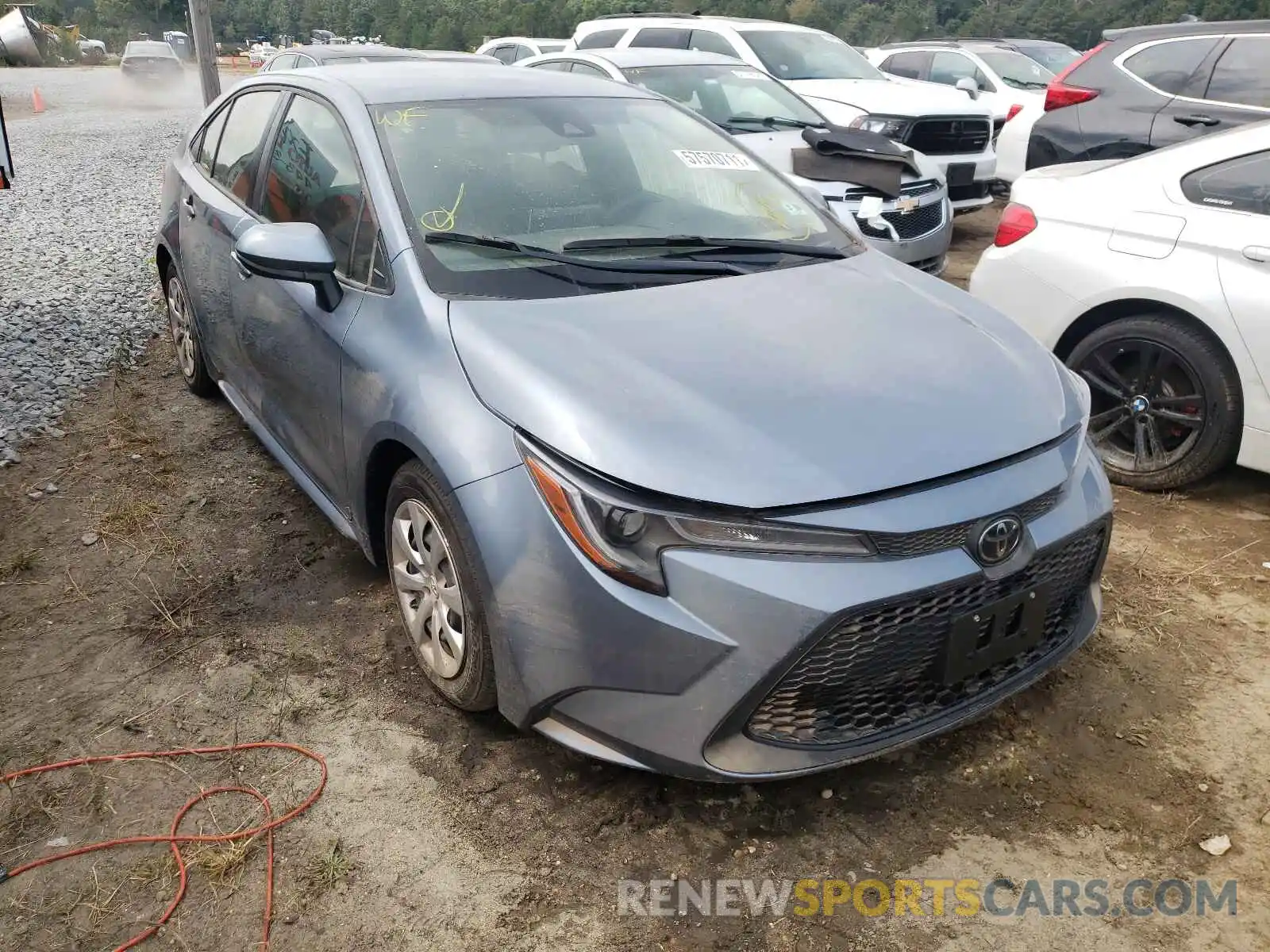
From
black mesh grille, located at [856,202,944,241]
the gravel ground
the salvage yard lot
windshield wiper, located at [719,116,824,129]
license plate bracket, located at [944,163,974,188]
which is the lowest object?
the gravel ground

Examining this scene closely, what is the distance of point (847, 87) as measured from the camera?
896cm

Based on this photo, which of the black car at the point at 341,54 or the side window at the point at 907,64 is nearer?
the black car at the point at 341,54

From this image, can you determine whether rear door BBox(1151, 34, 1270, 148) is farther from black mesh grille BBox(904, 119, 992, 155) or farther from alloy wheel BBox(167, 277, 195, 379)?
alloy wheel BBox(167, 277, 195, 379)

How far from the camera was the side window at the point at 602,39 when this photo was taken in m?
10.2

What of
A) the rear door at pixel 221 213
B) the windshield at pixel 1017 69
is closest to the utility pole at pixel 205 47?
the rear door at pixel 221 213

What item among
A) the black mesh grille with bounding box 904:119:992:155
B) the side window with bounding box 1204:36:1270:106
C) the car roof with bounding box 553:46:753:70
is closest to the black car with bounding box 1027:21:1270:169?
the side window with bounding box 1204:36:1270:106

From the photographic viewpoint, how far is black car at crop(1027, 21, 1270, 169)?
625cm

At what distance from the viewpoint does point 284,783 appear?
2533 millimetres

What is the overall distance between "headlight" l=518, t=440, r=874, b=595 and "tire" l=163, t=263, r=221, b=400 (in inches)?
125

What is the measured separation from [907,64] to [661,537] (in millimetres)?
13445

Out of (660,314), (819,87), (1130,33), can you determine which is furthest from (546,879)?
(819,87)

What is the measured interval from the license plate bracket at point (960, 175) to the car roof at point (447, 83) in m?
5.53

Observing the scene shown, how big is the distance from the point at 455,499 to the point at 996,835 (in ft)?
4.98

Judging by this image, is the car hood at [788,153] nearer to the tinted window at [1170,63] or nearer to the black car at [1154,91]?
the black car at [1154,91]
